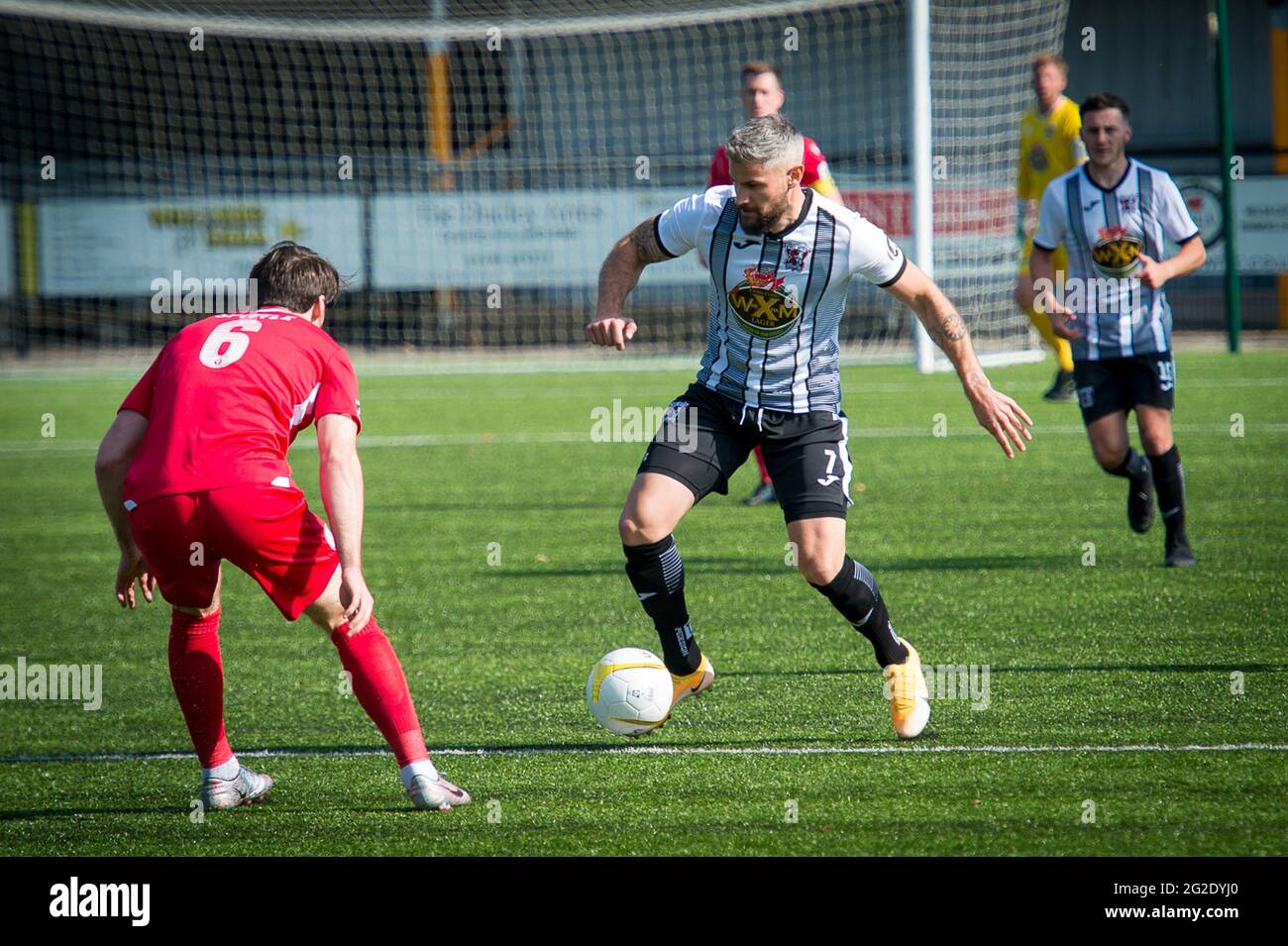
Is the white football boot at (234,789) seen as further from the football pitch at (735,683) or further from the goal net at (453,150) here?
the goal net at (453,150)

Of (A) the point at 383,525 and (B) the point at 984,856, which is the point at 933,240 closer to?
(A) the point at 383,525

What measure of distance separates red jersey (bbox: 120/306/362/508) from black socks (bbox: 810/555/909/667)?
1.56m

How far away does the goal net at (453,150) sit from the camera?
1692cm

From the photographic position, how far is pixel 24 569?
8234mm

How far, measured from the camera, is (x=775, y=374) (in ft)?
16.1

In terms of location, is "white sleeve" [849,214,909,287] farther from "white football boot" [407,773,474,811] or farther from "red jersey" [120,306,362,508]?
"white football boot" [407,773,474,811]

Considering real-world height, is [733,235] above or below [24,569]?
above

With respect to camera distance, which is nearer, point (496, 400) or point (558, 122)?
point (496, 400)

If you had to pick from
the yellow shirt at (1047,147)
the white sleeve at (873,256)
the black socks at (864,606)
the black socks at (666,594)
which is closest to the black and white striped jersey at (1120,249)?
the white sleeve at (873,256)

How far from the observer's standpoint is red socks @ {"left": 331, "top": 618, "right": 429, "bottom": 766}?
4.12 m

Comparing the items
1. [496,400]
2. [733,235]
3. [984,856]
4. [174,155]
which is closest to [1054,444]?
[496,400]

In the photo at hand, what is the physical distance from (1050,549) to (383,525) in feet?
12.6

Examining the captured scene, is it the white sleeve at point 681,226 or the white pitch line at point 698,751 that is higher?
the white sleeve at point 681,226

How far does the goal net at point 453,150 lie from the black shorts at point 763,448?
1131 cm
